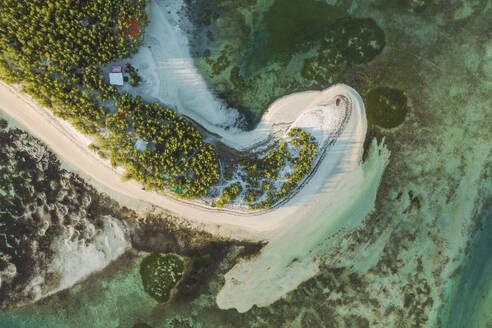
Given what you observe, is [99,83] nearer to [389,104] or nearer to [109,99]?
[109,99]

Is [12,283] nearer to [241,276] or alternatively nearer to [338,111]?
[241,276]

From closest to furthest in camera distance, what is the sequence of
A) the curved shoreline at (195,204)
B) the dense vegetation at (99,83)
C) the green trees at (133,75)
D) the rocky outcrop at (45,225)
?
the dense vegetation at (99,83) → the green trees at (133,75) → the curved shoreline at (195,204) → the rocky outcrop at (45,225)

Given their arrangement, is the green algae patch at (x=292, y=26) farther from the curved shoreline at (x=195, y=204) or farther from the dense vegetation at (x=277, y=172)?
the dense vegetation at (x=277, y=172)

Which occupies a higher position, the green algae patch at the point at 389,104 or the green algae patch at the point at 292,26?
the green algae patch at the point at 292,26

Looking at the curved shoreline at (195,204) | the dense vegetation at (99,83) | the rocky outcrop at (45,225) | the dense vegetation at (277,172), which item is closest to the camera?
the dense vegetation at (99,83)

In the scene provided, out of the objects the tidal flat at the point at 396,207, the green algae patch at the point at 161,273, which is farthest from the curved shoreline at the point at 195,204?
the green algae patch at the point at 161,273

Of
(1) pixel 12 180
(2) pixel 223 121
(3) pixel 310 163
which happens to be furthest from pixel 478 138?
(1) pixel 12 180
